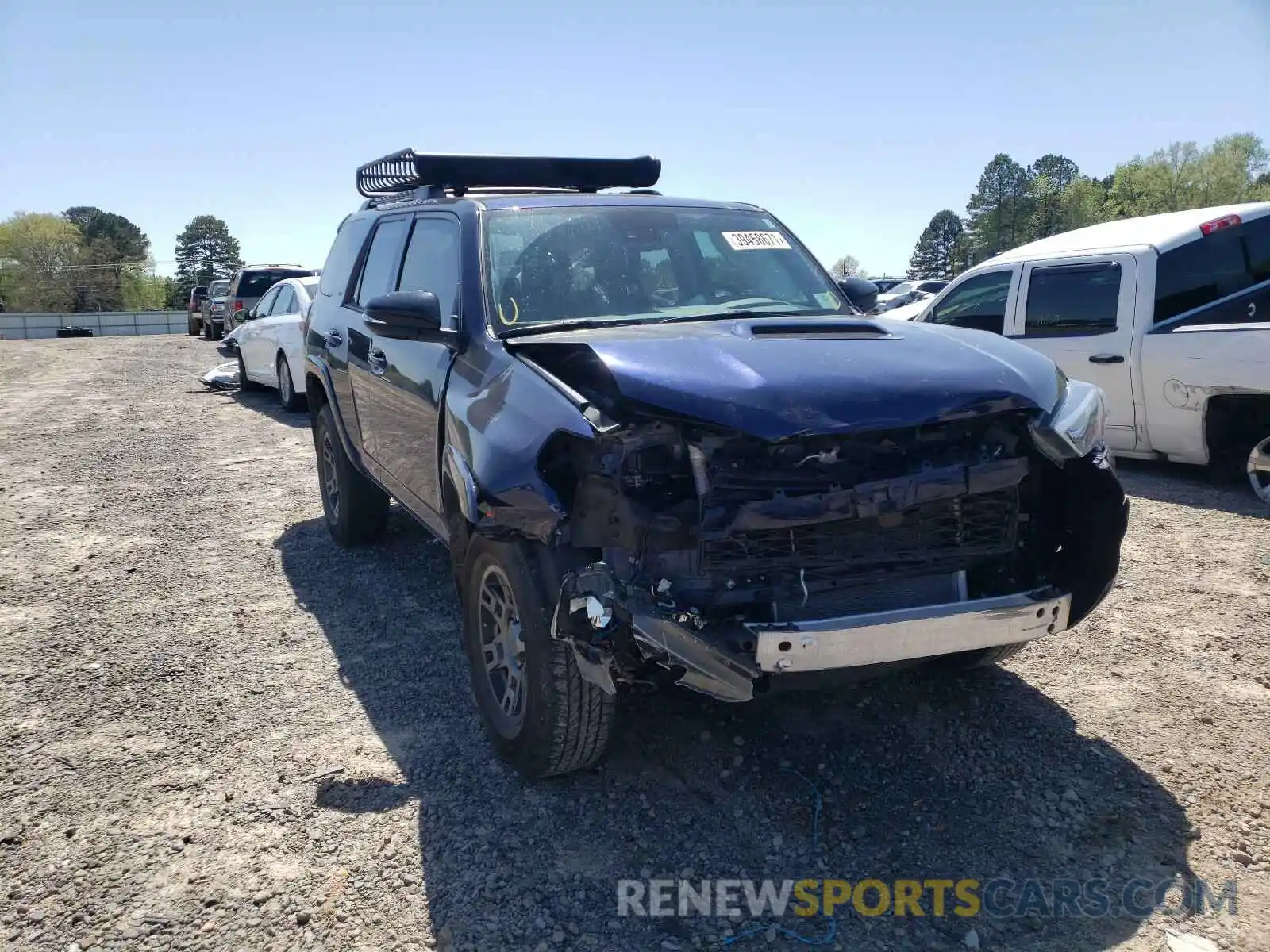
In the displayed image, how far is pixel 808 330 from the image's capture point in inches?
131

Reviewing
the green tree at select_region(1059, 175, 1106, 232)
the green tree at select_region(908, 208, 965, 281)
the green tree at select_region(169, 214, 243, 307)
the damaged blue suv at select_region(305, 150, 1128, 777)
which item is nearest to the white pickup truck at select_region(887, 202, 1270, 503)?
the damaged blue suv at select_region(305, 150, 1128, 777)

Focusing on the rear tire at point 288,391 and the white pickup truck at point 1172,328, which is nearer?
the white pickup truck at point 1172,328

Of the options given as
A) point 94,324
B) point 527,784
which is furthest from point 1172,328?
point 94,324

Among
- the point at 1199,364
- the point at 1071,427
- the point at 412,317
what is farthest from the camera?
the point at 1199,364

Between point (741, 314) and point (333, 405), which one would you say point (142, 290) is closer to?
point (333, 405)

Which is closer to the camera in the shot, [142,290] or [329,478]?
[329,478]

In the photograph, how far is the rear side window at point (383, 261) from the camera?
484 cm

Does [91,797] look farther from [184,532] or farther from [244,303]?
[244,303]

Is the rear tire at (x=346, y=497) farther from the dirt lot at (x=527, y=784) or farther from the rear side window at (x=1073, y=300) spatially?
the rear side window at (x=1073, y=300)

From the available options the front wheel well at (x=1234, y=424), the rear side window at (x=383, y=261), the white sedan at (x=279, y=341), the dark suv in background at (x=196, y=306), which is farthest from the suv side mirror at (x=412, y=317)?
the dark suv in background at (x=196, y=306)

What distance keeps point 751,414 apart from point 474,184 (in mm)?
3223

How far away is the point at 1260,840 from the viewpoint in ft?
9.21

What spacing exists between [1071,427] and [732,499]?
3.78 ft

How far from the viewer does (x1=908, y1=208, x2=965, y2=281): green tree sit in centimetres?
8662
